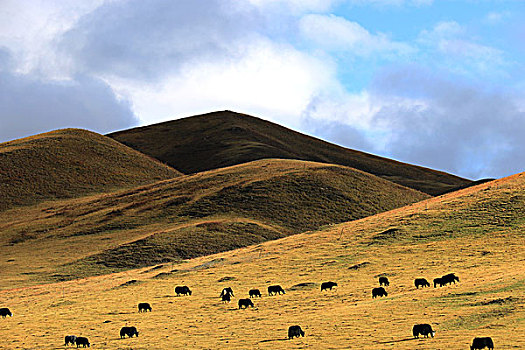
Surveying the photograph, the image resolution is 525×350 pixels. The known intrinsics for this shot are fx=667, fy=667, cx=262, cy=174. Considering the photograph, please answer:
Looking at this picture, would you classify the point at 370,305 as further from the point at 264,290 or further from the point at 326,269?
the point at 326,269

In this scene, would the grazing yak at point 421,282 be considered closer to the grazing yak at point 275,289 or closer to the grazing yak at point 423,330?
the grazing yak at point 275,289

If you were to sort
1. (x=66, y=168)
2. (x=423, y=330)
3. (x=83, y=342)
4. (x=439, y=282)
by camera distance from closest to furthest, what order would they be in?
(x=423, y=330) < (x=83, y=342) < (x=439, y=282) < (x=66, y=168)

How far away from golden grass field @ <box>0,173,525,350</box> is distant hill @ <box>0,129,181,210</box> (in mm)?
78112

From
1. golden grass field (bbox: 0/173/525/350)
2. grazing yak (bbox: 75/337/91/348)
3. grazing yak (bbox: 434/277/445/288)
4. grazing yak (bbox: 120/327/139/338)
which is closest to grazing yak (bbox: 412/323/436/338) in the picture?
golden grass field (bbox: 0/173/525/350)

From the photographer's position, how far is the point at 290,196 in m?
106

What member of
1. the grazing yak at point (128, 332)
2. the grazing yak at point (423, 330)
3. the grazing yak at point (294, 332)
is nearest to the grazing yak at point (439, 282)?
the grazing yak at point (423, 330)

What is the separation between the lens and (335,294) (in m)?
41.0

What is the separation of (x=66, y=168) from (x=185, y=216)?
64.7m

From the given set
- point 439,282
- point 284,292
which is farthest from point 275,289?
point 439,282

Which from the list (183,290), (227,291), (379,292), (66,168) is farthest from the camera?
(66,168)

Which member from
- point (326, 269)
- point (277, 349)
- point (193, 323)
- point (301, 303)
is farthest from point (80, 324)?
point (326, 269)

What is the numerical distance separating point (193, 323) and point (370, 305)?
947 cm

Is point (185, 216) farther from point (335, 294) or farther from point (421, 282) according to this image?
point (421, 282)

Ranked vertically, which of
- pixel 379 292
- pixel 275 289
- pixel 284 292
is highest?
pixel 275 289
